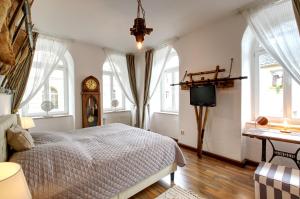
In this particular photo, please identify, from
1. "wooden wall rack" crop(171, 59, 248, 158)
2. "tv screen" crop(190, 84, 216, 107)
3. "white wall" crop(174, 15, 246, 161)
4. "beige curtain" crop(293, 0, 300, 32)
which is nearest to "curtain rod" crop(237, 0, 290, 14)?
"white wall" crop(174, 15, 246, 161)

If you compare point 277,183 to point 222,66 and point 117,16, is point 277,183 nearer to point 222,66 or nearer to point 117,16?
point 222,66

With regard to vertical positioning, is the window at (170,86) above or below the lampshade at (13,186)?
above

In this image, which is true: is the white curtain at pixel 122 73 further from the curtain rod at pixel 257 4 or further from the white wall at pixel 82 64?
the curtain rod at pixel 257 4

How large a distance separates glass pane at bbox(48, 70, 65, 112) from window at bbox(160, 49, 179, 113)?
2795 millimetres

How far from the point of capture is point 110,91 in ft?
16.9

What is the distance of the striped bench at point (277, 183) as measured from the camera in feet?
5.05

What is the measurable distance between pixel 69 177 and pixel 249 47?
349cm

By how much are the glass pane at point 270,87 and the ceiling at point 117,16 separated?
3.65ft

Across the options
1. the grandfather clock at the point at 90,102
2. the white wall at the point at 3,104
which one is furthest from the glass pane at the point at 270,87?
the white wall at the point at 3,104

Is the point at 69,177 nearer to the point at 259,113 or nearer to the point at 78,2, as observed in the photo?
the point at 78,2

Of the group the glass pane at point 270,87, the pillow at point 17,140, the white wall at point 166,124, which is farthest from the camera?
the white wall at point 166,124

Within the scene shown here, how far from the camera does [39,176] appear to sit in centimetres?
135

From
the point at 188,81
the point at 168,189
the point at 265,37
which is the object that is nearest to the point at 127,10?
the point at 188,81

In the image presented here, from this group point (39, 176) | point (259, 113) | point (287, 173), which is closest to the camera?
point (39, 176)
